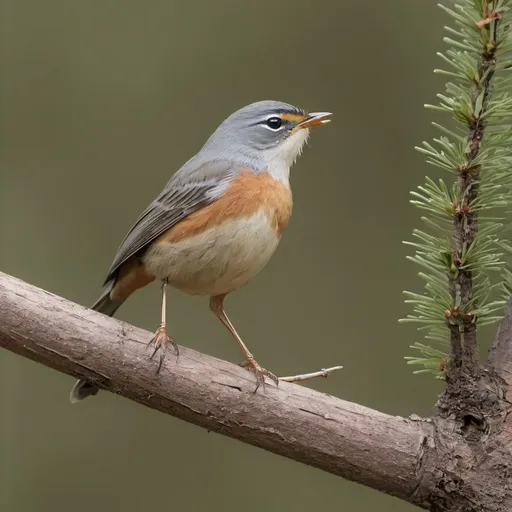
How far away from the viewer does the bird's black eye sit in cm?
342

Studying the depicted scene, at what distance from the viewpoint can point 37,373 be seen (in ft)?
14.3

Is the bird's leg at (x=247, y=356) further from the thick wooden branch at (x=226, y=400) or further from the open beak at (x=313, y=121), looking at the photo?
the open beak at (x=313, y=121)

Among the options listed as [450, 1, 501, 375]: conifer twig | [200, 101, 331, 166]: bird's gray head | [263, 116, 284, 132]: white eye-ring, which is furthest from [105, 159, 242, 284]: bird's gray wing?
[450, 1, 501, 375]: conifer twig

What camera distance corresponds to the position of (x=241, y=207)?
2.99 m

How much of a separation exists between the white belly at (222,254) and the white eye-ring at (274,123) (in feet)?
1.79

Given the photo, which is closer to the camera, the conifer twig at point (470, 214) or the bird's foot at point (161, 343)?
the conifer twig at point (470, 214)

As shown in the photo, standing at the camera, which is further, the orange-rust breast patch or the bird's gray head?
the bird's gray head

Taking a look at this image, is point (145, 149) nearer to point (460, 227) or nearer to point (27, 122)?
point (27, 122)


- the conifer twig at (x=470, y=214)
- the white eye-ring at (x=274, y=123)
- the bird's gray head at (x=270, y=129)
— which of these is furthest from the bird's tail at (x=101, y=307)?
the conifer twig at (x=470, y=214)

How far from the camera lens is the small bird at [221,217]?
296 centimetres

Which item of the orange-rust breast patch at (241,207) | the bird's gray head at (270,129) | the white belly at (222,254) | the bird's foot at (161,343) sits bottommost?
the bird's foot at (161,343)

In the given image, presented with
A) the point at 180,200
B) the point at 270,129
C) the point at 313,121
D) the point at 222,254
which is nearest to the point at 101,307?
the point at 180,200

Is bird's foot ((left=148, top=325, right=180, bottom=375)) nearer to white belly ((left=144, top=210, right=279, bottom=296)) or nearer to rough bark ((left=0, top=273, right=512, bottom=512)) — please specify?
rough bark ((left=0, top=273, right=512, bottom=512))

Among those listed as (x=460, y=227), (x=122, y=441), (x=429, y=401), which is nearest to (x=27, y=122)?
(x=122, y=441)
